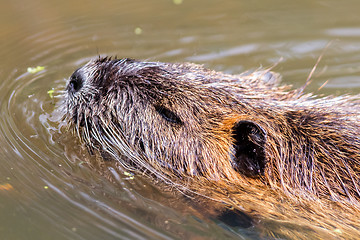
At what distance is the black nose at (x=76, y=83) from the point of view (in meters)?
3.35

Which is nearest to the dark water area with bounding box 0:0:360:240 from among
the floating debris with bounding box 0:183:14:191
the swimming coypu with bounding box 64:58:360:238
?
the floating debris with bounding box 0:183:14:191

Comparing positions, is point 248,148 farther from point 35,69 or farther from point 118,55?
point 35,69

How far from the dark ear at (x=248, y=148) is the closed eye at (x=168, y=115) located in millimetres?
373

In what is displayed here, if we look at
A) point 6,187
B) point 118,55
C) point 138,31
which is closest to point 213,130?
point 6,187

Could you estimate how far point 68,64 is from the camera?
4.72 metres

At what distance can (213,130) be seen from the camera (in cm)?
304

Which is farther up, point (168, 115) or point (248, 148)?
point (168, 115)

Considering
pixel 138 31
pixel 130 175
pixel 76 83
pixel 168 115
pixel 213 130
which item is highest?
pixel 138 31

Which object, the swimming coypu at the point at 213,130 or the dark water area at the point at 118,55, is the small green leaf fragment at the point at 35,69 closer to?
the dark water area at the point at 118,55

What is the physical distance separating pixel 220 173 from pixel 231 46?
2347mm

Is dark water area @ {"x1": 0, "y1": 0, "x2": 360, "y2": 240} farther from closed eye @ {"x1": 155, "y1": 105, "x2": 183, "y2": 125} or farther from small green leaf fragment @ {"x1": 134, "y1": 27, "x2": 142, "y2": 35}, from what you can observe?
closed eye @ {"x1": 155, "y1": 105, "x2": 183, "y2": 125}

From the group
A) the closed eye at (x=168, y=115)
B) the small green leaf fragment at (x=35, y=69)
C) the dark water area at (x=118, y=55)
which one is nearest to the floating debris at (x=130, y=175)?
the dark water area at (x=118, y=55)

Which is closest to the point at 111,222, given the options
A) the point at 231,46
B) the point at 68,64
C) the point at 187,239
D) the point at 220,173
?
the point at 187,239

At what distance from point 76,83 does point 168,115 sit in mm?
744
